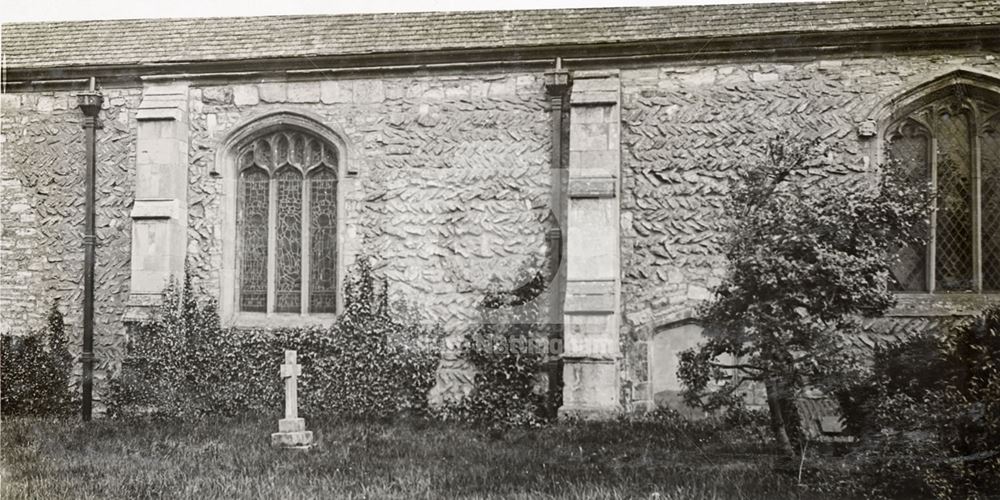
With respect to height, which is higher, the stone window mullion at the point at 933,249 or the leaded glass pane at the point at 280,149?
the leaded glass pane at the point at 280,149

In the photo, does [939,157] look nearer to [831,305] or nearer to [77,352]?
[831,305]

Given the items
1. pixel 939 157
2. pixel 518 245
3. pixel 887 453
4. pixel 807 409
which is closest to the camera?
pixel 887 453

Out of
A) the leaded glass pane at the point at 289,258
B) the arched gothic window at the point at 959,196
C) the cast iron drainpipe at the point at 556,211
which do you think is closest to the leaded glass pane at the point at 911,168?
the arched gothic window at the point at 959,196

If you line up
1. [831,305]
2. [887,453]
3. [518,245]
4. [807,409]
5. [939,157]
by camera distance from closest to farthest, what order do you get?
[887,453] → [831,305] → [807,409] → [939,157] → [518,245]

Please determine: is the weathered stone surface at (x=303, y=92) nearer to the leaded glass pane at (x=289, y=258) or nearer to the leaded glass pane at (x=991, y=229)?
the leaded glass pane at (x=289, y=258)

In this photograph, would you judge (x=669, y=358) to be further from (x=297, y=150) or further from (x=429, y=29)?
(x=297, y=150)

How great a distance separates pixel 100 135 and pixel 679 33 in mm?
8067

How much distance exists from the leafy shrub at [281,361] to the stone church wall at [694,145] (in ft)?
9.29

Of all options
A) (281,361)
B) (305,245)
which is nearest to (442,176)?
(305,245)

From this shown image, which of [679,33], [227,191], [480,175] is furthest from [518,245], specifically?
[227,191]

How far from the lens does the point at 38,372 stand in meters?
10.9

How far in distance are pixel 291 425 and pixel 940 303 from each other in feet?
24.8

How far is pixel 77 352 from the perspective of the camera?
1111cm

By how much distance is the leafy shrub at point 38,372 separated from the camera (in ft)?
35.2
